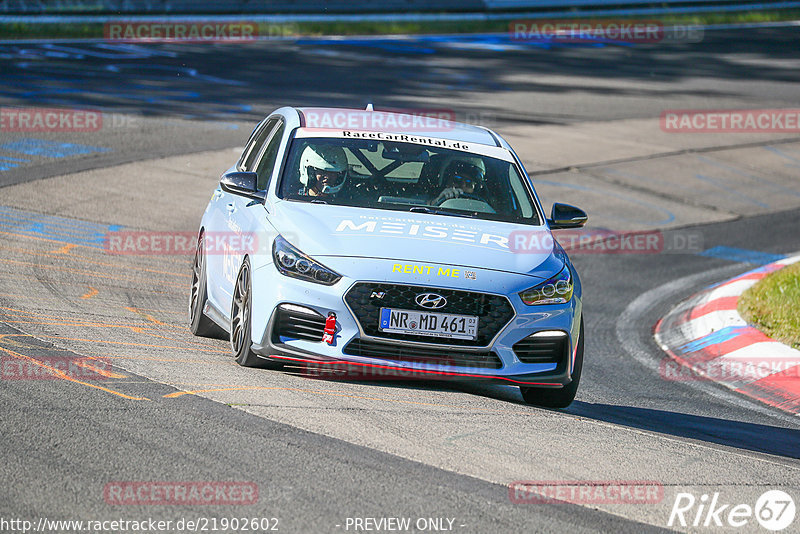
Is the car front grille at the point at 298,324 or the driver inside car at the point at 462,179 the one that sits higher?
the driver inside car at the point at 462,179

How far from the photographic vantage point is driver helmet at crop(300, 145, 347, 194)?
7562 millimetres

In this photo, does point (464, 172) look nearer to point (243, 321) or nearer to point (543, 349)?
point (543, 349)

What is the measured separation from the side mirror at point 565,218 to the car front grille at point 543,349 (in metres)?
1.19

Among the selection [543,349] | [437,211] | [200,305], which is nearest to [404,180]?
[437,211]

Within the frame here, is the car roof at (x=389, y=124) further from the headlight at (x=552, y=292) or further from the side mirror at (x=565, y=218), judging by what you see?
the headlight at (x=552, y=292)

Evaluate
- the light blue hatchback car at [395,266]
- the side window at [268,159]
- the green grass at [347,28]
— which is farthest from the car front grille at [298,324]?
the green grass at [347,28]

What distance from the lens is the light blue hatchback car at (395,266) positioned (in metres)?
6.54

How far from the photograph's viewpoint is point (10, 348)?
6617mm

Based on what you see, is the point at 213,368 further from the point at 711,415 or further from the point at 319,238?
the point at 711,415

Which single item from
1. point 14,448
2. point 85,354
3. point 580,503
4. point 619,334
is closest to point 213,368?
point 85,354

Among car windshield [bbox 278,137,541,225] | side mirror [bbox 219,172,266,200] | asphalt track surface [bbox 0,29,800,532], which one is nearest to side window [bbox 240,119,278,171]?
car windshield [bbox 278,137,541,225]

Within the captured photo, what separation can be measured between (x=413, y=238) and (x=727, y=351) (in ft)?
13.9

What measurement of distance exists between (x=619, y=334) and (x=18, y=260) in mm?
5321

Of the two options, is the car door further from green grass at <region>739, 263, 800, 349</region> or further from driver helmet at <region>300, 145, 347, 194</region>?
green grass at <region>739, 263, 800, 349</region>
